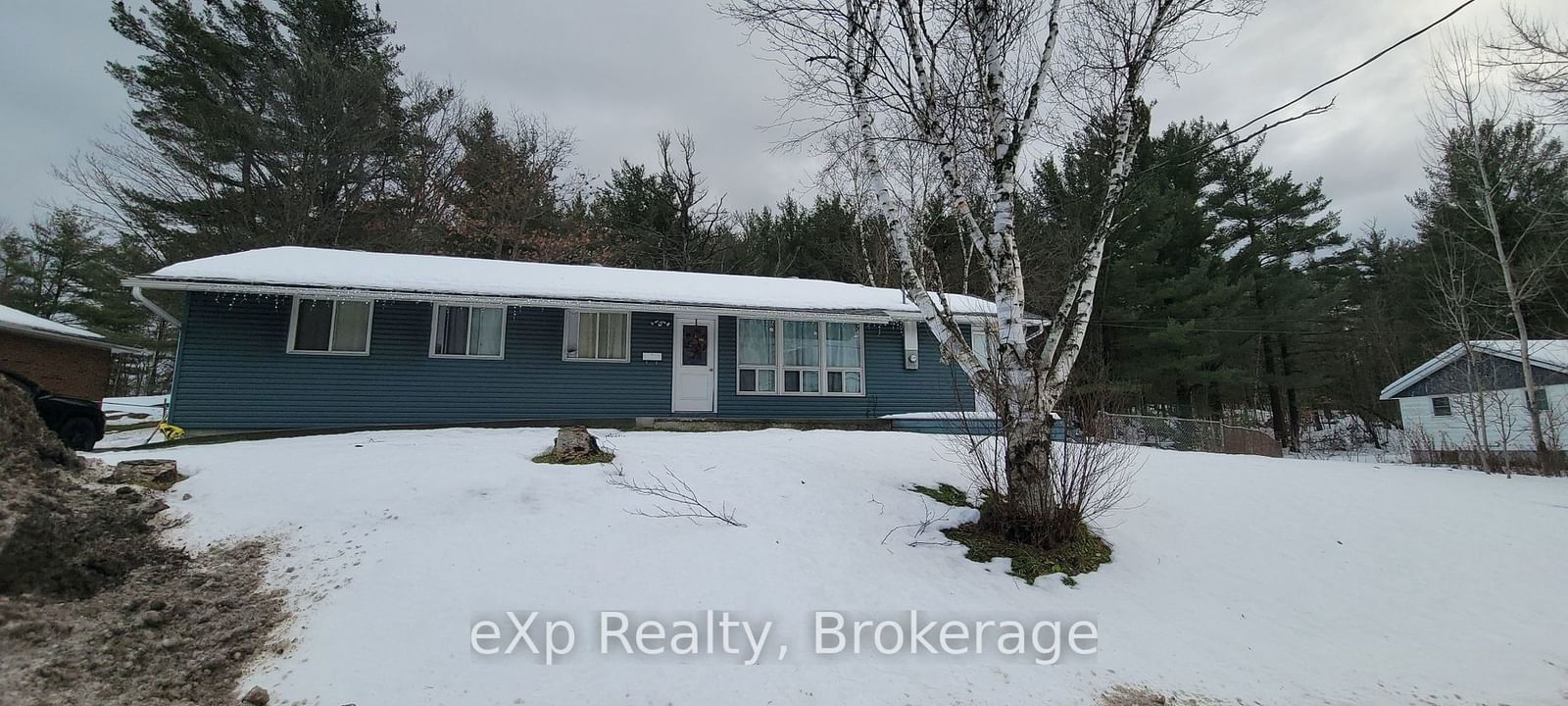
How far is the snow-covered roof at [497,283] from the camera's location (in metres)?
9.59

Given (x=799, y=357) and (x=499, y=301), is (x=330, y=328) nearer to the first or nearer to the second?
(x=499, y=301)

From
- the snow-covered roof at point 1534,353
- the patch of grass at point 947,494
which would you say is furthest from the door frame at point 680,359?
the snow-covered roof at point 1534,353

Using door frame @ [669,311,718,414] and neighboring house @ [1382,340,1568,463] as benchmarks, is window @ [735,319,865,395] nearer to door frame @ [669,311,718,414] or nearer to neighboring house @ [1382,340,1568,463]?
door frame @ [669,311,718,414]

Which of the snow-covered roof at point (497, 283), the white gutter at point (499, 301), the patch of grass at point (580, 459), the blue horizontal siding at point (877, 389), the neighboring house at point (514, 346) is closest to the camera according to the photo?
the patch of grass at point (580, 459)

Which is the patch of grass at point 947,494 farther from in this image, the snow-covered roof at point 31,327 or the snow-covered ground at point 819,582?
the snow-covered roof at point 31,327

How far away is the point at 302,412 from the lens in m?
9.97

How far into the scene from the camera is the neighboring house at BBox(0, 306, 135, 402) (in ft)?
45.2

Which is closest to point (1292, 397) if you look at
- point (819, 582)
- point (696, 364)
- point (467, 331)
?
point (696, 364)

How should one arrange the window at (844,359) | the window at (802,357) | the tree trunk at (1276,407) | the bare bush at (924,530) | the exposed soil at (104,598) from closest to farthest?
the exposed soil at (104,598), the bare bush at (924,530), the window at (802,357), the window at (844,359), the tree trunk at (1276,407)

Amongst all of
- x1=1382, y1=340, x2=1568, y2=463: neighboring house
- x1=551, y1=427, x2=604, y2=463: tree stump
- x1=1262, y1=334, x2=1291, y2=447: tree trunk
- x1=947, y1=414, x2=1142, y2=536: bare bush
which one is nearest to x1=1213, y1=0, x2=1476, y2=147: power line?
x1=947, y1=414, x2=1142, y2=536: bare bush

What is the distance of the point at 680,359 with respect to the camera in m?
11.8

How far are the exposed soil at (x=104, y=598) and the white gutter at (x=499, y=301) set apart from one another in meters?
5.36

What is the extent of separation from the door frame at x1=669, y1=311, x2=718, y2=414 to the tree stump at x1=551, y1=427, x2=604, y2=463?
434 centimetres

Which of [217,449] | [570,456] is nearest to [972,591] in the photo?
[570,456]
